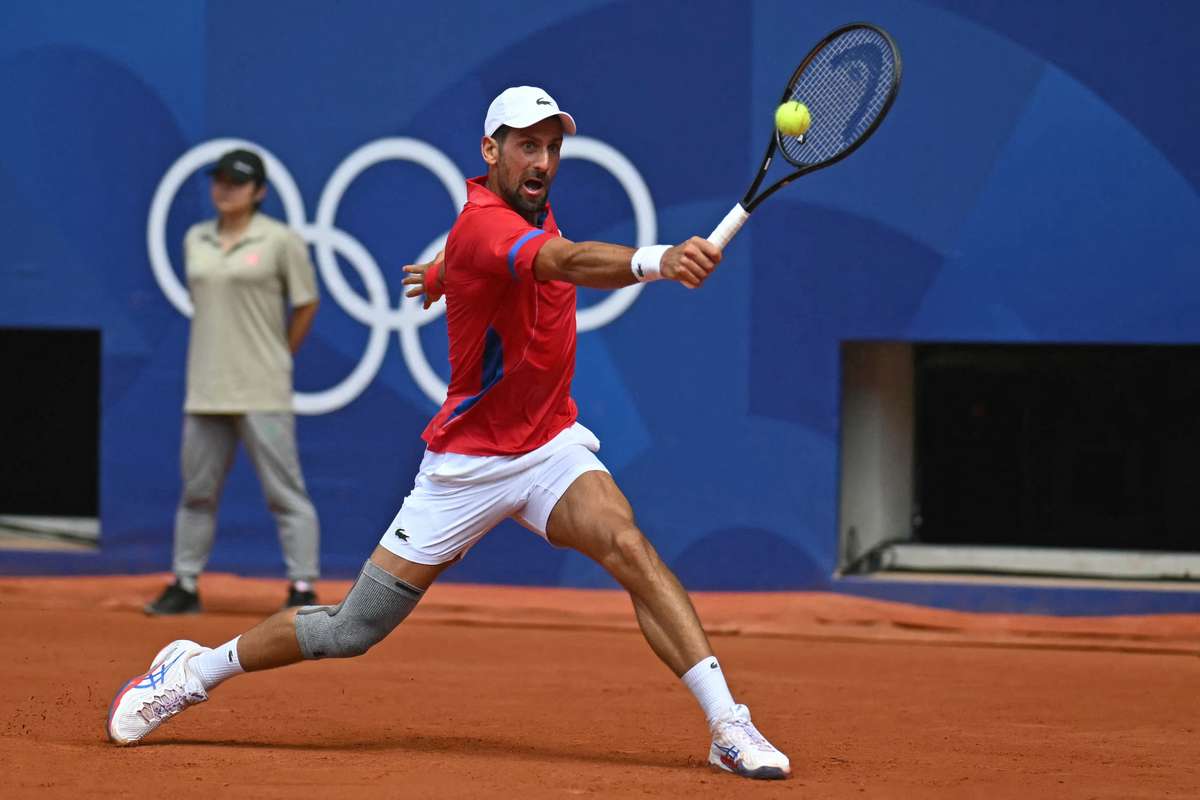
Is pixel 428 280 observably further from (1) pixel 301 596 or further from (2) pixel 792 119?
(1) pixel 301 596

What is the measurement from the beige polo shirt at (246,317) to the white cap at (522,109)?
10.6 ft

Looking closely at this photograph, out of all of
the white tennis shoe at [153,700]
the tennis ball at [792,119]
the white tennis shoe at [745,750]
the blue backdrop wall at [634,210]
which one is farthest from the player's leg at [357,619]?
the blue backdrop wall at [634,210]

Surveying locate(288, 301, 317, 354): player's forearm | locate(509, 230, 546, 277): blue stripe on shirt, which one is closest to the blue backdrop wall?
locate(288, 301, 317, 354): player's forearm

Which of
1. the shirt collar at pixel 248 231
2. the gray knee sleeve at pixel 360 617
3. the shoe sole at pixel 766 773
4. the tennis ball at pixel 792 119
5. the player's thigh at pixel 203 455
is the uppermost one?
the shirt collar at pixel 248 231

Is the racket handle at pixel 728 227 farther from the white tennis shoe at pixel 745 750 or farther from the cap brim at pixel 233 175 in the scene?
the cap brim at pixel 233 175

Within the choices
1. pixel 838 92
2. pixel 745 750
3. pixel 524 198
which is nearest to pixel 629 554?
pixel 745 750

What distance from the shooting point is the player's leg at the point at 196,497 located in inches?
305

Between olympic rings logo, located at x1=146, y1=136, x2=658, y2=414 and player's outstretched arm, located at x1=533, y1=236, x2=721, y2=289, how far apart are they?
411 cm

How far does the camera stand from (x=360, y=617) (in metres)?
4.67

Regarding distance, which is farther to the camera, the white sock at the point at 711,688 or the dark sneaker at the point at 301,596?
the dark sneaker at the point at 301,596

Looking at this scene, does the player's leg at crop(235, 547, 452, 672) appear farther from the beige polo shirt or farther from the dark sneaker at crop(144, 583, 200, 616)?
the dark sneaker at crop(144, 583, 200, 616)

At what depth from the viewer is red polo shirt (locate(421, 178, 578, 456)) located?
181 inches

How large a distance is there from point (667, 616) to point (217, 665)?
1264 mm

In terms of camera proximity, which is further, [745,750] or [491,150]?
[491,150]
